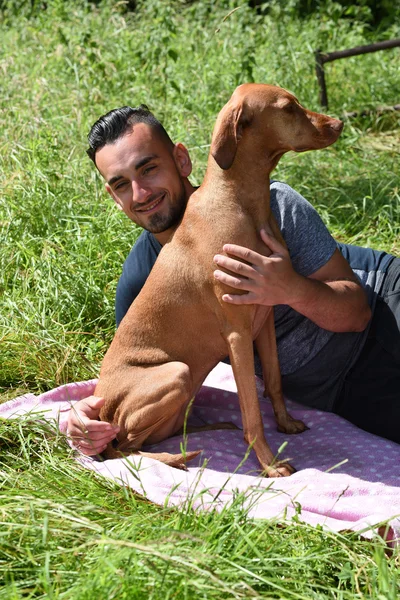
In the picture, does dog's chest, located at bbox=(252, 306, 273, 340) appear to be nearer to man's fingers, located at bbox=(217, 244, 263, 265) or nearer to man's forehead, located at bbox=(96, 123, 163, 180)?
man's fingers, located at bbox=(217, 244, 263, 265)

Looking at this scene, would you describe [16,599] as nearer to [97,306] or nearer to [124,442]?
[124,442]

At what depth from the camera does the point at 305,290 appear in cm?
321

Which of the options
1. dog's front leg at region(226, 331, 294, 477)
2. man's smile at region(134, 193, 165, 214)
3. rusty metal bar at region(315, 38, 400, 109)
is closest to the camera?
dog's front leg at region(226, 331, 294, 477)

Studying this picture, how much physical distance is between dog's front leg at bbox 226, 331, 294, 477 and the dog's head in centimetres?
70

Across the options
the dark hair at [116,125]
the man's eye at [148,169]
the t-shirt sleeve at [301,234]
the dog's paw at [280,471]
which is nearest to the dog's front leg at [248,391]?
the dog's paw at [280,471]

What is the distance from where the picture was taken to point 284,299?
3.20 m

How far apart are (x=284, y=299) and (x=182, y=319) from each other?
47 centimetres

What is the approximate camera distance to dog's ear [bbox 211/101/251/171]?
3.10 meters

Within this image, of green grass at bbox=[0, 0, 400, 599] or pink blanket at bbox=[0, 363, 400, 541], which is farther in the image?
pink blanket at bbox=[0, 363, 400, 541]

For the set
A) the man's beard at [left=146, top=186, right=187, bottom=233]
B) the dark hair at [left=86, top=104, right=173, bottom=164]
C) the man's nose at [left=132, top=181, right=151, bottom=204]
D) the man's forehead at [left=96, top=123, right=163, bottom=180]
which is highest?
the dark hair at [left=86, top=104, right=173, bottom=164]

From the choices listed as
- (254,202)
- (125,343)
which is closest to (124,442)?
(125,343)

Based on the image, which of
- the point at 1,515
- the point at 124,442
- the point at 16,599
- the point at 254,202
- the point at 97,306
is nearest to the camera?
the point at 16,599

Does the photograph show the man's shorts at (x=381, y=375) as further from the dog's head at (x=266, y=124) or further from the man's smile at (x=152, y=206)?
the man's smile at (x=152, y=206)

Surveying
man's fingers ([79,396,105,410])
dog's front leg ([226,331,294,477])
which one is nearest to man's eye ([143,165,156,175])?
dog's front leg ([226,331,294,477])
